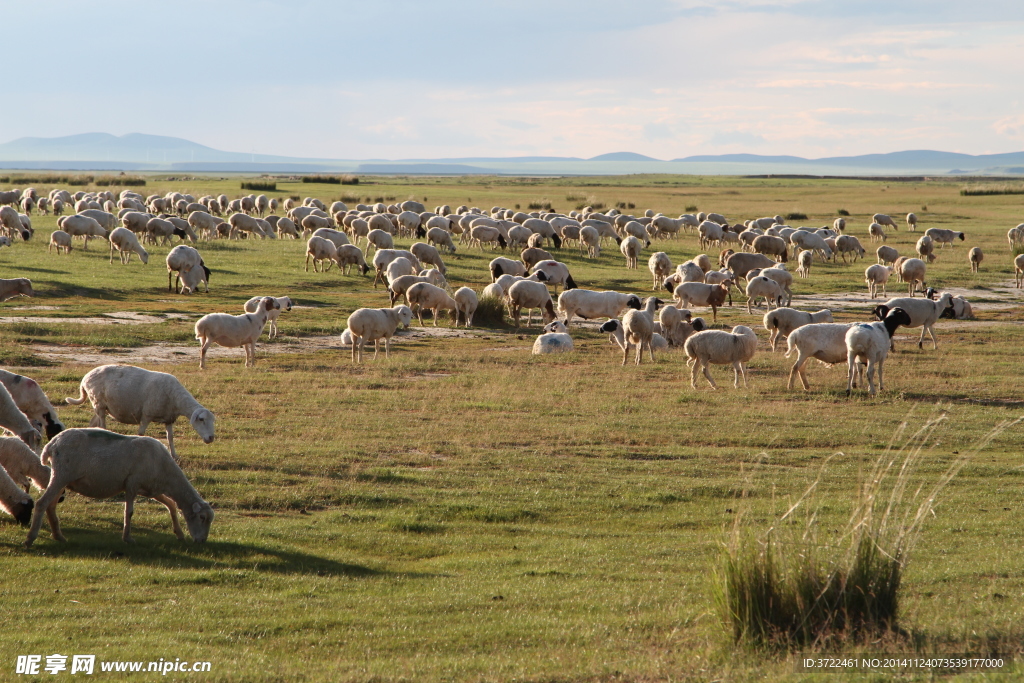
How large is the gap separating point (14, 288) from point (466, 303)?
12540mm

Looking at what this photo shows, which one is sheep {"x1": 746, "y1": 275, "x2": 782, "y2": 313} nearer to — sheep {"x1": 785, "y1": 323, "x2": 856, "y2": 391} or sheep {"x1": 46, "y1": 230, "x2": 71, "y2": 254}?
sheep {"x1": 785, "y1": 323, "x2": 856, "y2": 391}

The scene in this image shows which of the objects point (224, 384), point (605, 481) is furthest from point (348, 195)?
point (605, 481)

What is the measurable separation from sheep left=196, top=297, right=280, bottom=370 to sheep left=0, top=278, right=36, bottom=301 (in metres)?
8.83

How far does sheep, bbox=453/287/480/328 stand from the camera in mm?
27094

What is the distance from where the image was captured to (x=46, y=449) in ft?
30.0

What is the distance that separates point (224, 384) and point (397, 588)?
10409 mm

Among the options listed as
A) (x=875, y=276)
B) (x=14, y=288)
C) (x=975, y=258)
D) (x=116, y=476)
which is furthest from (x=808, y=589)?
(x=975, y=258)

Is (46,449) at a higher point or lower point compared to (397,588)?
higher

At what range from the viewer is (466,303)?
27.2m

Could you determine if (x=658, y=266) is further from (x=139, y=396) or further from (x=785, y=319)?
(x=139, y=396)

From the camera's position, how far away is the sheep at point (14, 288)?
25.2 meters

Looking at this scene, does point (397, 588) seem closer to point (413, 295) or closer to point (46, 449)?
point (46, 449)

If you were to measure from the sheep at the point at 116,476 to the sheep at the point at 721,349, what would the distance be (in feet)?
39.0

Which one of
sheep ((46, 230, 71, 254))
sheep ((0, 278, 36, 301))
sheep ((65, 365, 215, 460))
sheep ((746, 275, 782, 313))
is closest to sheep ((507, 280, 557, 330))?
sheep ((746, 275, 782, 313))
